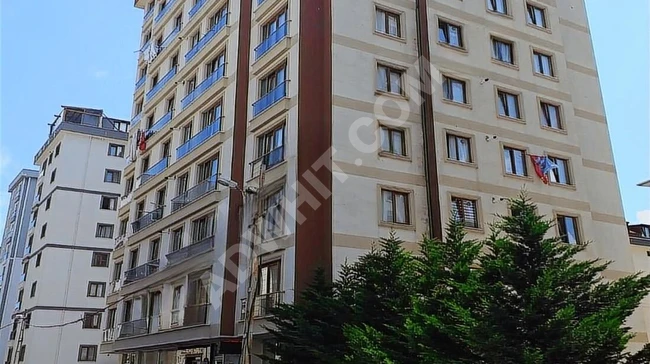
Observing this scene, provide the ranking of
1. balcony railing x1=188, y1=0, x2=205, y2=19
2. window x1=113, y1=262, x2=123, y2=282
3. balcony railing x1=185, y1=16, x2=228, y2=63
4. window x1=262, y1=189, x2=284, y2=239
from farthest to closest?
window x1=113, y1=262, x2=123, y2=282 → balcony railing x1=188, y1=0, x2=205, y2=19 → balcony railing x1=185, y1=16, x2=228, y2=63 → window x1=262, y1=189, x2=284, y2=239

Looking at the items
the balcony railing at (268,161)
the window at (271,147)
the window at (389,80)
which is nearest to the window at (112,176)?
the window at (271,147)

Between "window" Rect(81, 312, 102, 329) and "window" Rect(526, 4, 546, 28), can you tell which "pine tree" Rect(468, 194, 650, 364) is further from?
"window" Rect(81, 312, 102, 329)

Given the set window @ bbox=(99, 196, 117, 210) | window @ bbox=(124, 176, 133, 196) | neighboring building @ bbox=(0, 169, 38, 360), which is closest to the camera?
window @ bbox=(124, 176, 133, 196)

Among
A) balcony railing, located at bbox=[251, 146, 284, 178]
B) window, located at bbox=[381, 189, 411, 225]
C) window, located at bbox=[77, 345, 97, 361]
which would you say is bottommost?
window, located at bbox=[77, 345, 97, 361]

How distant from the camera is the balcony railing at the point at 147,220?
92.3 ft

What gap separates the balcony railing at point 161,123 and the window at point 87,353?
19528 mm

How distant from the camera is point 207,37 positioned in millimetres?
28000

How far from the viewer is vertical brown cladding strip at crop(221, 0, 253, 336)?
68.7ft

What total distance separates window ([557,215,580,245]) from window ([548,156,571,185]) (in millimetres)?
1519

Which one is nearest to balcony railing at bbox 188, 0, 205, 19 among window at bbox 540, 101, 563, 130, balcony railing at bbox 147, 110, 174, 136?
balcony railing at bbox 147, 110, 174, 136

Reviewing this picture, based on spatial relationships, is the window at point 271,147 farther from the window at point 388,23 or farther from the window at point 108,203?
the window at point 108,203

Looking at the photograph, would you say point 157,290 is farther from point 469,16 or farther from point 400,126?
point 469,16

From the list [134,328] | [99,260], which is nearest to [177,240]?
[134,328]

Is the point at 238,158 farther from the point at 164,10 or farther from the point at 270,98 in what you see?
the point at 164,10
